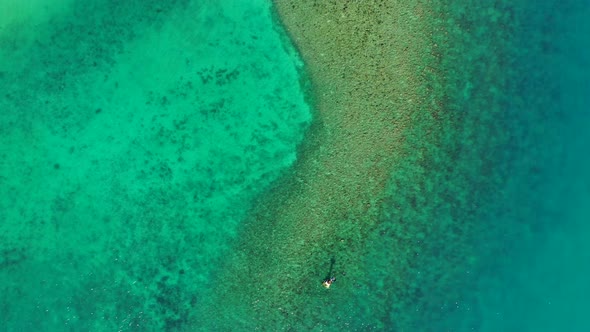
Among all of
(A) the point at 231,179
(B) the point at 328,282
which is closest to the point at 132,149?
(A) the point at 231,179

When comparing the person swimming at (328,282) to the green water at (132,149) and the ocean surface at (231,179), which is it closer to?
the ocean surface at (231,179)

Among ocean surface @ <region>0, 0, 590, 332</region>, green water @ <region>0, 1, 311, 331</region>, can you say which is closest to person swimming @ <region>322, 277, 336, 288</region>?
ocean surface @ <region>0, 0, 590, 332</region>

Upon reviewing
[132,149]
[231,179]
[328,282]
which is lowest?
[328,282]

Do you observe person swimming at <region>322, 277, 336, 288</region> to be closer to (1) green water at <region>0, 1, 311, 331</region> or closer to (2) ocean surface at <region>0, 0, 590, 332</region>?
(2) ocean surface at <region>0, 0, 590, 332</region>

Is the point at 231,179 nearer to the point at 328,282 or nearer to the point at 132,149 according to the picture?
the point at 132,149

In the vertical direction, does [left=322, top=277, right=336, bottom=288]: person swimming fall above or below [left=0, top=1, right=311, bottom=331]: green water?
below
